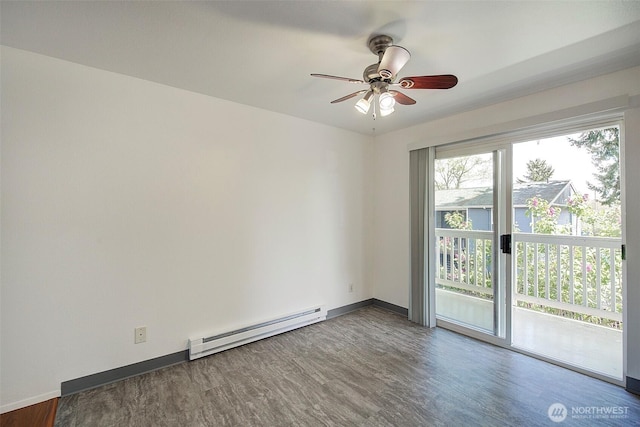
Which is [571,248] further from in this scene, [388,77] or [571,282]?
[388,77]

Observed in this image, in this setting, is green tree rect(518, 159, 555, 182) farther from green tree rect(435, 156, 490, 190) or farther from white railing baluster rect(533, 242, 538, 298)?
white railing baluster rect(533, 242, 538, 298)

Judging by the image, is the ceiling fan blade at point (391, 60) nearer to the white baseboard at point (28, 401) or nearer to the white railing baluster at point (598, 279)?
the white railing baluster at point (598, 279)

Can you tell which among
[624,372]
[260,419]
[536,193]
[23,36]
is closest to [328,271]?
[260,419]

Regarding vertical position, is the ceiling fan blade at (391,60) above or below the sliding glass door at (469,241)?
above

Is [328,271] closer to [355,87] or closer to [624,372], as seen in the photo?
[355,87]

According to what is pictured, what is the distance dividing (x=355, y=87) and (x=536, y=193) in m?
2.04

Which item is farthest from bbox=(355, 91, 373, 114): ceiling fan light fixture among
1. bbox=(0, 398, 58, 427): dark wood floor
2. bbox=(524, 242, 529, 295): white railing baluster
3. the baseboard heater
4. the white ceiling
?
bbox=(0, 398, 58, 427): dark wood floor

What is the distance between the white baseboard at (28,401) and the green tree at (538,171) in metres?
4.24

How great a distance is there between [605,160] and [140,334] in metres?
4.10

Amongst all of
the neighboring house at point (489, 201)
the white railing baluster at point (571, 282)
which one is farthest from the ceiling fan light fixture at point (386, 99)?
the white railing baluster at point (571, 282)

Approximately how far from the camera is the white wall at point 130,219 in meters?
1.79

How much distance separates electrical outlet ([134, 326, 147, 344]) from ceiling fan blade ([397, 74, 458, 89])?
265cm

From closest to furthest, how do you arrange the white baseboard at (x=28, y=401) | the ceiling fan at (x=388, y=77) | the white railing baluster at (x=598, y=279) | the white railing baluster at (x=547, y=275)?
the ceiling fan at (x=388, y=77) < the white baseboard at (x=28, y=401) < the white railing baluster at (x=598, y=279) < the white railing baluster at (x=547, y=275)

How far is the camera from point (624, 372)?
6.61ft
